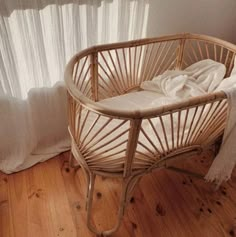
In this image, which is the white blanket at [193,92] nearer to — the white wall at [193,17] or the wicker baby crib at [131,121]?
the wicker baby crib at [131,121]

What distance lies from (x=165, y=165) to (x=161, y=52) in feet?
2.45

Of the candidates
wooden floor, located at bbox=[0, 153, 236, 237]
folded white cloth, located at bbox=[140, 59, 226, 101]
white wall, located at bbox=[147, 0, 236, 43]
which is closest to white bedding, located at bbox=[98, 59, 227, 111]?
folded white cloth, located at bbox=[140, 59, 226, 101]

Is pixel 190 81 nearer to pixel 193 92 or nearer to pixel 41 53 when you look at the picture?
pixel 193 92

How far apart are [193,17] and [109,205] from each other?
1241mm

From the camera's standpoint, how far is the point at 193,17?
63.7 inches

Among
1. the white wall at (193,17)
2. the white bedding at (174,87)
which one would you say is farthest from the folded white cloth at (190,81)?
the white wall at (193,17)

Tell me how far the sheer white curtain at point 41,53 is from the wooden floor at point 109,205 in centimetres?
18

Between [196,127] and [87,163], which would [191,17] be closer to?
[196,127]

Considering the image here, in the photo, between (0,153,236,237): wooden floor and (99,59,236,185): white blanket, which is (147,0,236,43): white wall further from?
(0,153,236,237): wooden floor

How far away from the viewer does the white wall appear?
4.85 feet

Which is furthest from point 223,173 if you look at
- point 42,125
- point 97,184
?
point 42,125

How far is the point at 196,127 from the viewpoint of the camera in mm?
1086

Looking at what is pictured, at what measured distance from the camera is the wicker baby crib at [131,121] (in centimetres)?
92

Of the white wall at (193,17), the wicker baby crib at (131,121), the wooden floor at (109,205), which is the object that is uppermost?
the white wall at (193,17)
